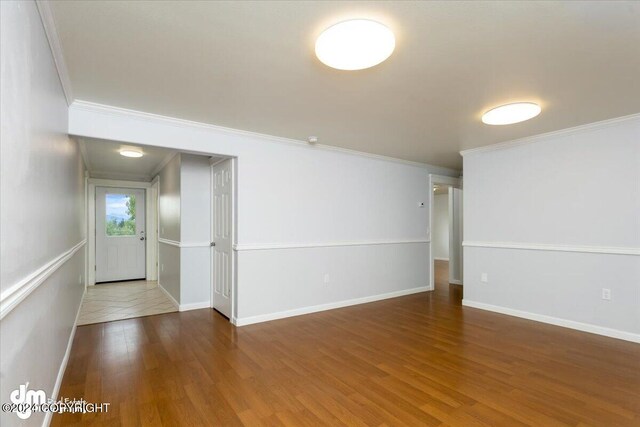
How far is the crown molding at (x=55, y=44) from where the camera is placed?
1555 mm

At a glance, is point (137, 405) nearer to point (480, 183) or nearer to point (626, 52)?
point (626, 52)

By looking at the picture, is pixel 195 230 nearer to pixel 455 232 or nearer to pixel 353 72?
pixel 353 72

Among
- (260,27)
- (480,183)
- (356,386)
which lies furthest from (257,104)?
(480,183)

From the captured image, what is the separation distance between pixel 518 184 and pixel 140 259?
727cm

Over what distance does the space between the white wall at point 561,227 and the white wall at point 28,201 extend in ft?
15.3

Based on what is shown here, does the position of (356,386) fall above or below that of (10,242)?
below

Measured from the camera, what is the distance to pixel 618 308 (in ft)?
10.7

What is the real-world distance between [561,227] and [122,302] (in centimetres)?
610

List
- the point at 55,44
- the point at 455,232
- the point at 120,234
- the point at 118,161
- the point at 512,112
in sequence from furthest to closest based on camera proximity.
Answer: the point at 120,234, the point at 455,232, the point at 118,161, the point at 512,112, the point at 55,44

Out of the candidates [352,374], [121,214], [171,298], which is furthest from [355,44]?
[121,214]

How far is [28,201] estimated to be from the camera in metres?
1.43

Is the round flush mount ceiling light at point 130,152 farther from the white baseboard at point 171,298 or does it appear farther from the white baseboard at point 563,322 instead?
the white baseboard at point 563,322
